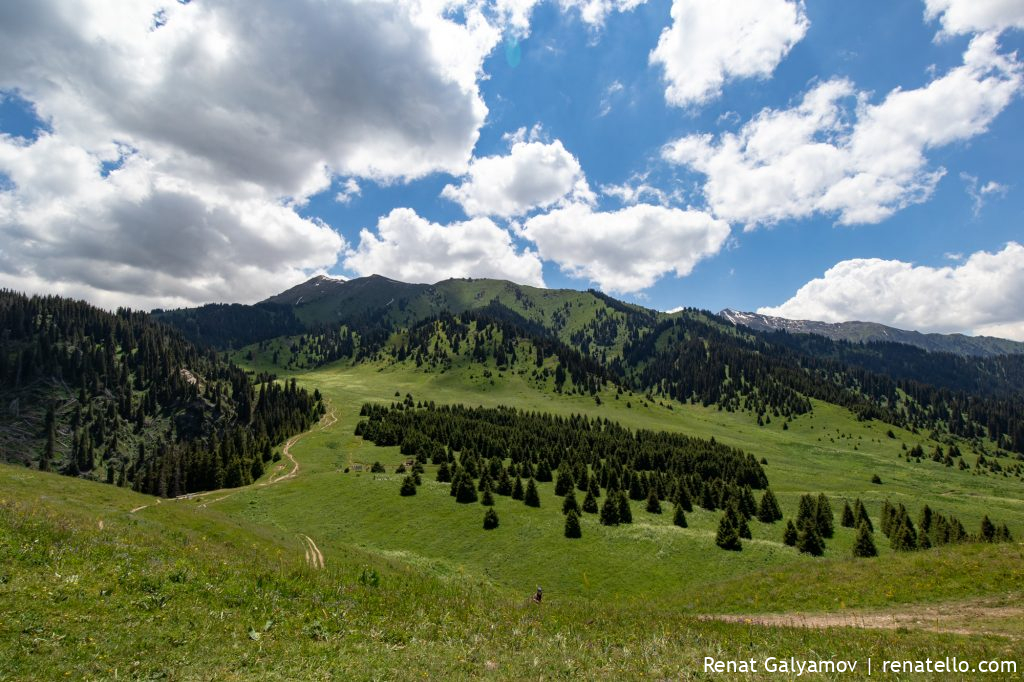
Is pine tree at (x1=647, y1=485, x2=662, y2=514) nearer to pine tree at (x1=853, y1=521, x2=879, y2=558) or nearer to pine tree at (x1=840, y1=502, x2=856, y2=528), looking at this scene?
pine tree at (x1=853, y1=521, x2=879, y2=558)

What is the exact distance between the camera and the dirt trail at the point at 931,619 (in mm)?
22547

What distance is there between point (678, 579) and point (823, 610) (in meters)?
22.8

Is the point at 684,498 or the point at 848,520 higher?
the point at 684,498

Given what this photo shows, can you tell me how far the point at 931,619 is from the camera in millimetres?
24297

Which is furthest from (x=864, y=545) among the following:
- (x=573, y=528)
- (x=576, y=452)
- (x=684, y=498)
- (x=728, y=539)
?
(x=576, y=452)

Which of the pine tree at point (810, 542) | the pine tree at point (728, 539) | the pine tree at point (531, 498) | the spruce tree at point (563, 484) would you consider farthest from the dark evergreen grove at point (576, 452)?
the pine tree at point (728, 539)

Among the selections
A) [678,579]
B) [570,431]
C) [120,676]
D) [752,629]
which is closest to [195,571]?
[120,676]

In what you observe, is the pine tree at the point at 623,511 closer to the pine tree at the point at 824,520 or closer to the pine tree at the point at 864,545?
the pine tree at the point at 824,520

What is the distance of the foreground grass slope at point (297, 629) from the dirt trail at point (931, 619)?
203 cm

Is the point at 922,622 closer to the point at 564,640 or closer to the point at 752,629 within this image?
the point at 752,629

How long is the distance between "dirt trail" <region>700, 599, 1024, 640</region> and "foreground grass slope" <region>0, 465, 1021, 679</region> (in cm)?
203

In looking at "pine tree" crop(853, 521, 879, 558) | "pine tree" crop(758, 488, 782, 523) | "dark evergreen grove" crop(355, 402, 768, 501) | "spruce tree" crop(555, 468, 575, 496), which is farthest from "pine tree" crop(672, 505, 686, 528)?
"pine tree" crop(853, 521, 879, 558)

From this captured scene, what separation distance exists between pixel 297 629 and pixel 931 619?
32.0 m

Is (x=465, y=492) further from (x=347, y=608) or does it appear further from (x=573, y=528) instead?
(x=347, y=608)
